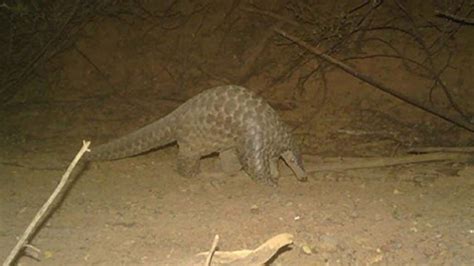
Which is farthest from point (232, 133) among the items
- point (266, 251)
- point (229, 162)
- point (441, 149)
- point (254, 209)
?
point (266, 251)

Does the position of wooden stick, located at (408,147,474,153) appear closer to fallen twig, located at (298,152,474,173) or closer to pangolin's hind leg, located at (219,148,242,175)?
fallen twig, located at (298,152,474,173)

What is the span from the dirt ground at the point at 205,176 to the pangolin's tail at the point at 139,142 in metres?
0.15

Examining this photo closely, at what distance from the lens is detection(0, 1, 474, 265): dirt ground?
170 inches

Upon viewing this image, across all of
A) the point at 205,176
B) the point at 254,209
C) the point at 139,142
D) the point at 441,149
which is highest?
the point at 139,142

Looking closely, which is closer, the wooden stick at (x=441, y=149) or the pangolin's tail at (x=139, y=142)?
the wooden stick at (x=441, y=149)

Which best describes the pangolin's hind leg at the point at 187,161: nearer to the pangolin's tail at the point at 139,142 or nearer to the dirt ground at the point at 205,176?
the dirt ground at the point at 205,176

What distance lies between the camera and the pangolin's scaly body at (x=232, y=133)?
5766 millimetres

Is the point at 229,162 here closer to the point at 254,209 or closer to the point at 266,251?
the point at 254,209

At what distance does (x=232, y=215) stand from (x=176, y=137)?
1.47 metres

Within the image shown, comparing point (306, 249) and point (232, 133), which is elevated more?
point (232, 133)

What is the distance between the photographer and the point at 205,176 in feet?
20.5

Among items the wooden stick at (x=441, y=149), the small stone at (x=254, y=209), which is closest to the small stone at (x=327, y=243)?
the small stone at (x=254, y=209)

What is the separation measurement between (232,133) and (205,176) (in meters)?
0.68

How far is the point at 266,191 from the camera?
18.4 ft
